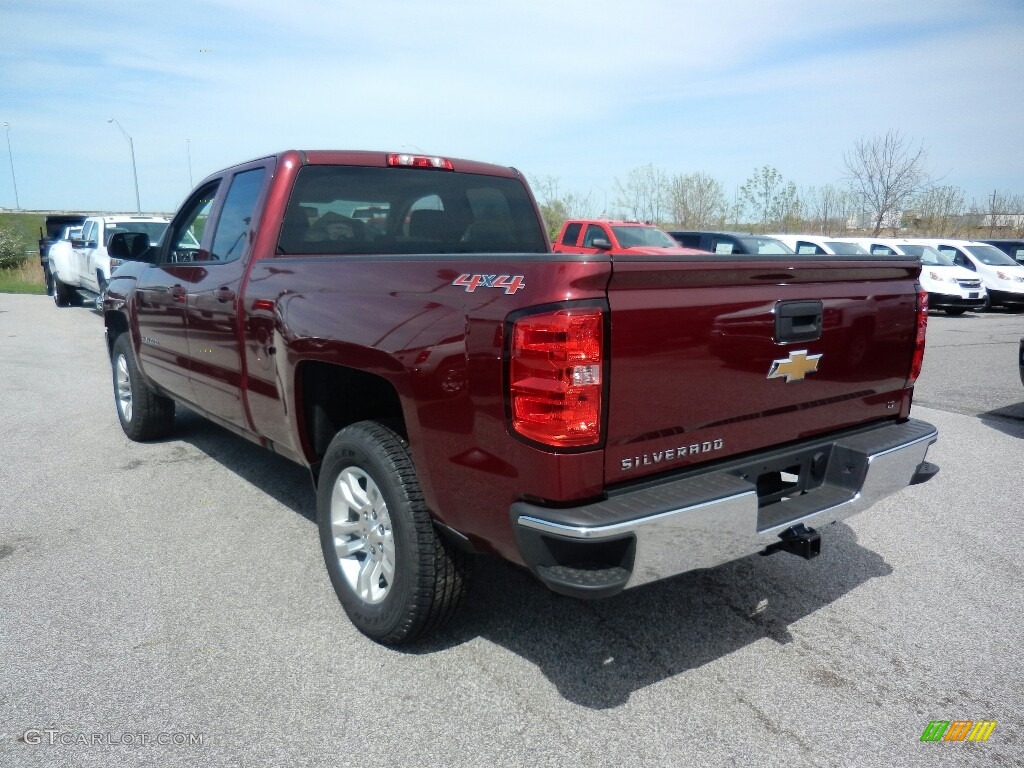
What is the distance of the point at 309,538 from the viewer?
421 cm

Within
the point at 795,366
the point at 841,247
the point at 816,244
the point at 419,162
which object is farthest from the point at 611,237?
the point at 795,366

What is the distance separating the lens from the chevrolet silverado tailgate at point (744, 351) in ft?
7.98

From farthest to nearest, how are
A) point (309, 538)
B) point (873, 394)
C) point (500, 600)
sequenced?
point (309, 538) < point (500, 600) < point (873, 394)

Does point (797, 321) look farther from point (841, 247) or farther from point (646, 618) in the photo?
point (841, 247)

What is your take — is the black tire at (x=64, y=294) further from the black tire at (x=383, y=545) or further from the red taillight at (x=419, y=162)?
the black tire at (x=383, y=545)

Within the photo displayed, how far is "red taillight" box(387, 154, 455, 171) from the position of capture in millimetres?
4344

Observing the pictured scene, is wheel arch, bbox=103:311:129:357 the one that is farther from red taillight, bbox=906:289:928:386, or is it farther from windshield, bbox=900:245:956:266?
windshield, bbox=900:245:956:266

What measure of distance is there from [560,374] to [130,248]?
4230mm

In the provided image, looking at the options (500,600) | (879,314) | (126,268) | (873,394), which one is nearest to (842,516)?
(873,394)

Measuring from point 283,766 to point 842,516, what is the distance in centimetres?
215

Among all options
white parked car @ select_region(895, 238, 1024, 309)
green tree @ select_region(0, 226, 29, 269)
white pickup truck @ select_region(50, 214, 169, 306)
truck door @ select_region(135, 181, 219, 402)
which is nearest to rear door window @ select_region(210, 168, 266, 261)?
truck door @ select_region(135, 181, 219, 402)

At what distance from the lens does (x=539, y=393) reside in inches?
92.2

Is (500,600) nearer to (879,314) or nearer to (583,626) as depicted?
(583,626)

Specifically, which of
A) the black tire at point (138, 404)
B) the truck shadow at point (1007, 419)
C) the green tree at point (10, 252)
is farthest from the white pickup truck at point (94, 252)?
the green tree at point (10, 252)
